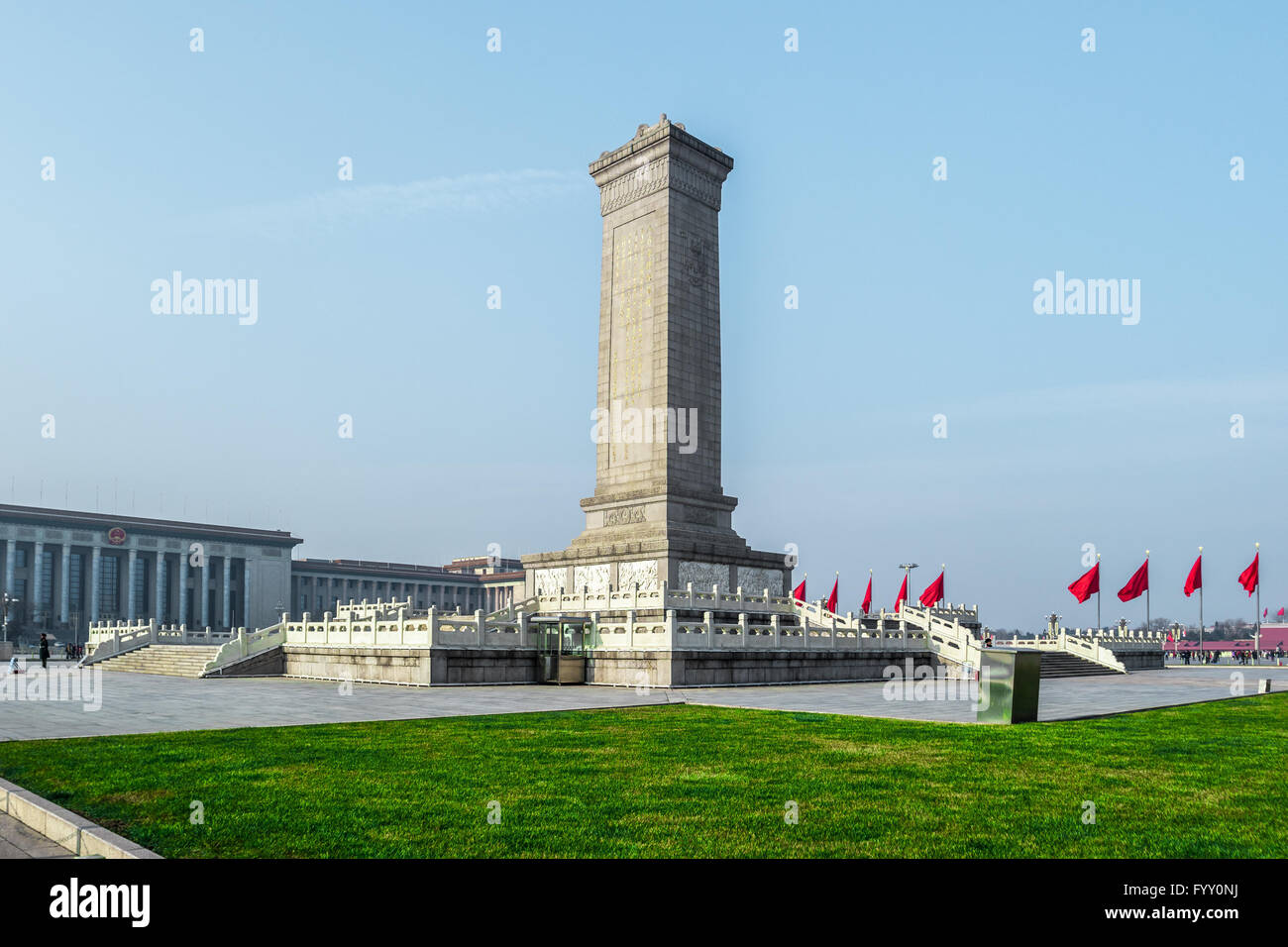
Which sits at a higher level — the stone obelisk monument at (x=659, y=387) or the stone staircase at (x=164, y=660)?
the stone obelisk monument at (x=659, y=387)

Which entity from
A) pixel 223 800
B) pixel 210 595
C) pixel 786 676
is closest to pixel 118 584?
pixel 210 595

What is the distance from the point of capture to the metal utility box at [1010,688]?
15.3 metres

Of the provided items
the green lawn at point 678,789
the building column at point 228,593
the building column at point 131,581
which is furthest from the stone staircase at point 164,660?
the building column at point 228,593

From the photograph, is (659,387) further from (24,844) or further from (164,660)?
(24,844)

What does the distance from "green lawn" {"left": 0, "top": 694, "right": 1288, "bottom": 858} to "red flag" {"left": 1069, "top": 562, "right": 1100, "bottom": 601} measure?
29.7 m

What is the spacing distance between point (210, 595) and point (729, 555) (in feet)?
259

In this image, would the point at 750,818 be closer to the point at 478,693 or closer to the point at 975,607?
the point at 478,693

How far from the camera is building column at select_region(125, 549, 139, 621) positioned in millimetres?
96500

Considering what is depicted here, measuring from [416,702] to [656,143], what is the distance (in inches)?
1085

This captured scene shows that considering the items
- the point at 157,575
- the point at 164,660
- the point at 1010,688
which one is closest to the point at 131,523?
the point at 157,575

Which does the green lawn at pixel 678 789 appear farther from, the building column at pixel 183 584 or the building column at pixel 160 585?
the building column at pixel 183 584

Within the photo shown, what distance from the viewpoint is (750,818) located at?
7.67m

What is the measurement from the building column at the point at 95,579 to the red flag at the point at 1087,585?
83.8m
